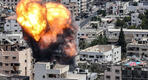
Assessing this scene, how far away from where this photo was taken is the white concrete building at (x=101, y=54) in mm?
78000

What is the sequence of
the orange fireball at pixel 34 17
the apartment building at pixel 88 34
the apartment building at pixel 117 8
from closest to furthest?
the orange fireball at pixel 34 17 → the apartment building at pixel 88 34 → the apartment building at pixel 117 8

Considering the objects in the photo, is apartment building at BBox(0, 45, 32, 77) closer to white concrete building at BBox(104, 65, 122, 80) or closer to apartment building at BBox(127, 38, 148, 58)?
white concrete building at BBox(104, 65, 122, 80)

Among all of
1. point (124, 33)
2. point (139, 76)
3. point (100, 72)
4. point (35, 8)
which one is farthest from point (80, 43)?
point (139, 76)

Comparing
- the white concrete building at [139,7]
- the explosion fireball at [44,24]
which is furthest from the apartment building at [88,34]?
the explosion fireball at [44,24]

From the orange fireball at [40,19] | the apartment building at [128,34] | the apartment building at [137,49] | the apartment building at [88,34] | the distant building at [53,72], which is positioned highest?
the orange fireball at [40,19]

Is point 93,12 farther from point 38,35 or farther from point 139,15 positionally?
point 38,35

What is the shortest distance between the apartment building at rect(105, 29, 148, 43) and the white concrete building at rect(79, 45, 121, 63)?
7865 mm

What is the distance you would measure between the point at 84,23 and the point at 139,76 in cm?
5005

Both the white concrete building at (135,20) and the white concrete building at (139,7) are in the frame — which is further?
the white concrete building at (139,7)

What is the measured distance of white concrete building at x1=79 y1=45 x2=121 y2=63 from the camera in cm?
7800

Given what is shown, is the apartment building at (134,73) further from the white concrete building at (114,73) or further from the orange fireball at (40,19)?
the orange fireball at (40,19)

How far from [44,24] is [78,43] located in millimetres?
22282

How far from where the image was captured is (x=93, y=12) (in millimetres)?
121438

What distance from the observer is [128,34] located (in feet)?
300
